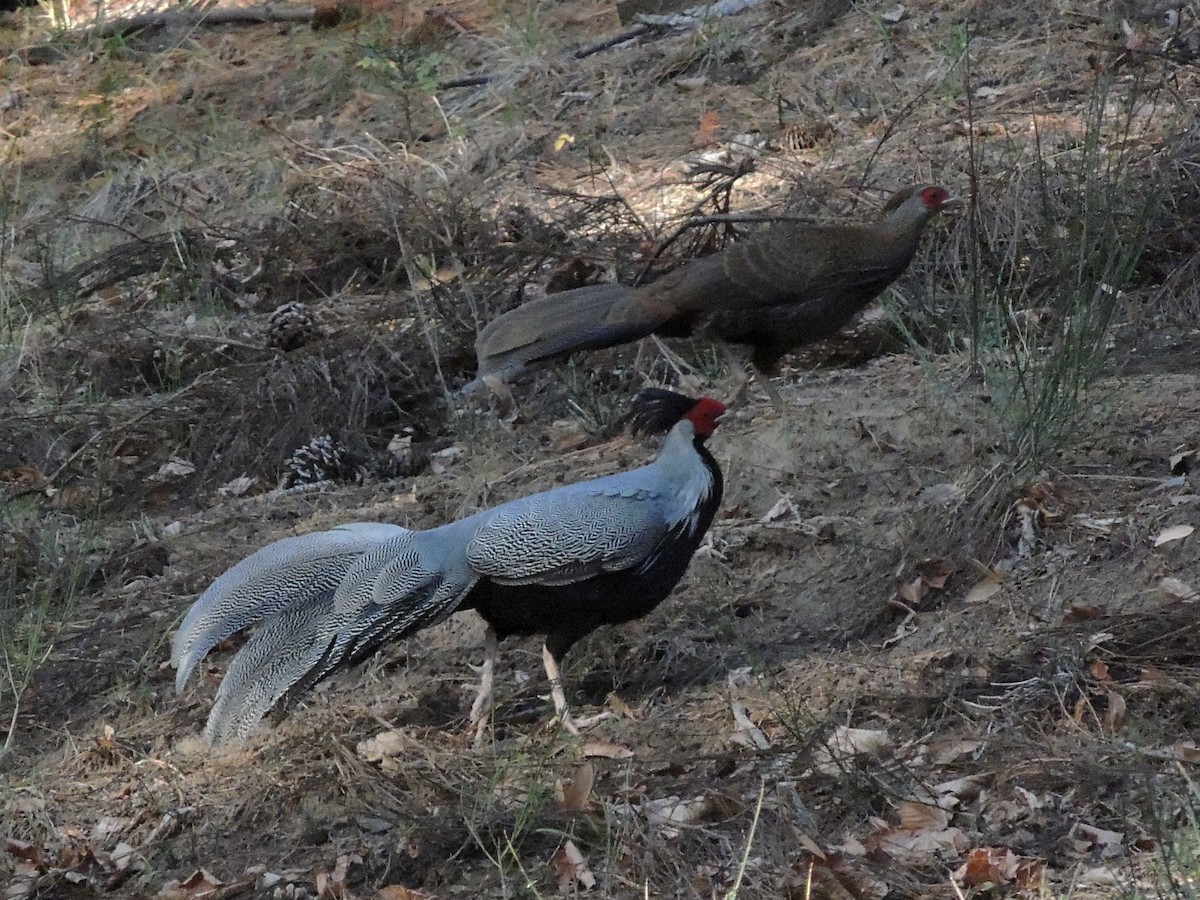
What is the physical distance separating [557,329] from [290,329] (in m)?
2.32

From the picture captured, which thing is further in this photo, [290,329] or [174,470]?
[290,329]

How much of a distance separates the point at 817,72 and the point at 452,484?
13.8 feet

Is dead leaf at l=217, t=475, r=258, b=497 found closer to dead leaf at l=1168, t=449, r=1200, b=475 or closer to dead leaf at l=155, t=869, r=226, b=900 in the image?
dead leaf at l=155, t=869, r=226, b=900

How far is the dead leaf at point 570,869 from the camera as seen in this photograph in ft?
12.6

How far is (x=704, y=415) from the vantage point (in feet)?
16.0

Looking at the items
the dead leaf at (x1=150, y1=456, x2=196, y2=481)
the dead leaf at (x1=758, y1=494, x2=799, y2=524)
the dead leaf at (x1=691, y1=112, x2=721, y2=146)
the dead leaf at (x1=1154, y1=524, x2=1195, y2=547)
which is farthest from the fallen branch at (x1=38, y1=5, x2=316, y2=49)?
the dead leaf at (x1=1154, y1=524, x2=1195, y2=547)

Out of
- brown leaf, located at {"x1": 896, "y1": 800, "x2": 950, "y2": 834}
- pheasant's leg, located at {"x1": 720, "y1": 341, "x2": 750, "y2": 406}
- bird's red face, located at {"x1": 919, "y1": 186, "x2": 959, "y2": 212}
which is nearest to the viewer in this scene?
brown leaf, located at {"x1": 896, "y1": 800, "x2": 950, "y2": 834}

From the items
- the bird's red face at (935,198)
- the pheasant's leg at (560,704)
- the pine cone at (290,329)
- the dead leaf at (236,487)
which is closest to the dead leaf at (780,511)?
the pheasant's leg at (560,704)

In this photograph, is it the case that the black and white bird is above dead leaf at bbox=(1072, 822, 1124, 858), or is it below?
above

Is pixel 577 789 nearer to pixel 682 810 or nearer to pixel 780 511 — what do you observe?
pixel 682 810

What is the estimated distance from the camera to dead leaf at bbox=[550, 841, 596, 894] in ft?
12.6

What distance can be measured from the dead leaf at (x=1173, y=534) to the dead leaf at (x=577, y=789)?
1.81 meters

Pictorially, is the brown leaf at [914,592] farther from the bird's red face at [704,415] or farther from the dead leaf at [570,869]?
the dead leaf at [570,869]

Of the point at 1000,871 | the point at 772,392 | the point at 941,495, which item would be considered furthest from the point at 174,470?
the point at 1000,871
